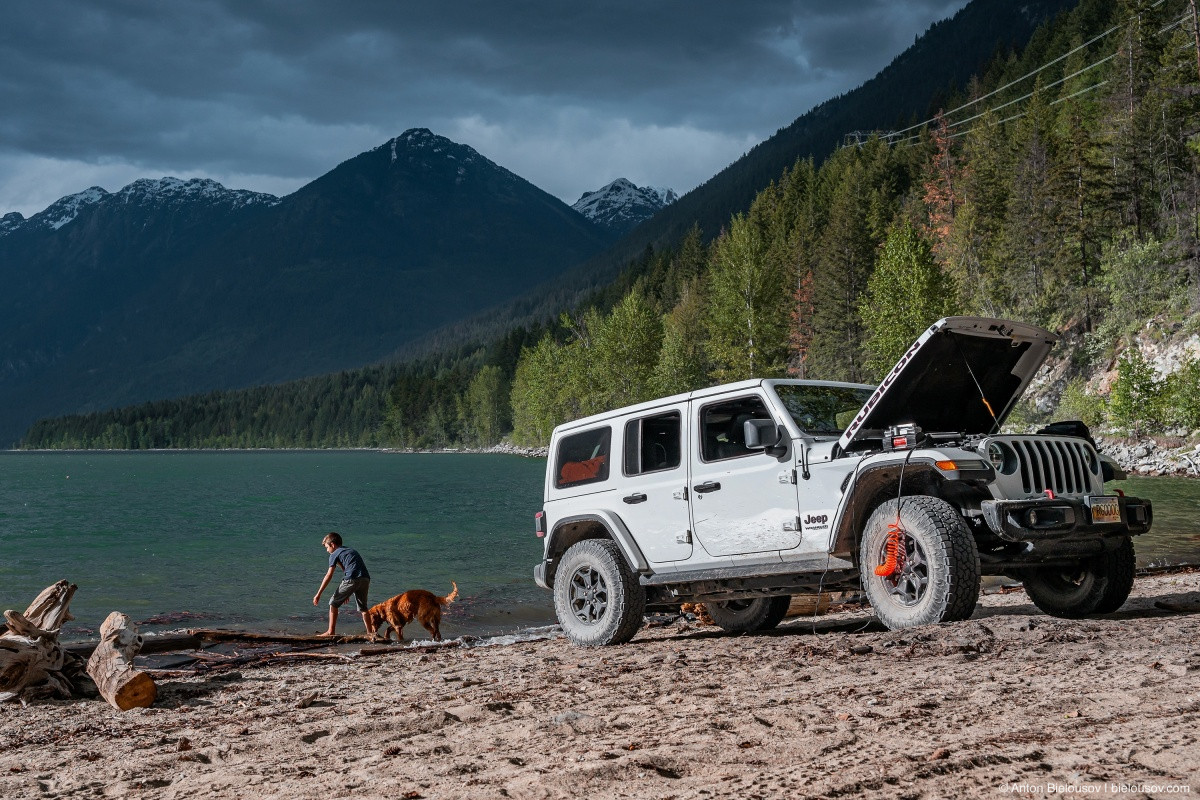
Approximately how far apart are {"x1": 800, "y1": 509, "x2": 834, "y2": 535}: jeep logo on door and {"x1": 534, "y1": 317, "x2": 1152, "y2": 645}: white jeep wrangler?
0.01m

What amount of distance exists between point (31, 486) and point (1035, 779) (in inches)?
3198

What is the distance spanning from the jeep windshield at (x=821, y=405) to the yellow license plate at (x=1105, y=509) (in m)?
2.19

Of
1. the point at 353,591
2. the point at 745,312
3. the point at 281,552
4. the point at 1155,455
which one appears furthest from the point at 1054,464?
the point at 745,312

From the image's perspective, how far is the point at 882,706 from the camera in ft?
18.4

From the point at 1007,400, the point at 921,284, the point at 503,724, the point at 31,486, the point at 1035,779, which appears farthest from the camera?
the point at 31,486

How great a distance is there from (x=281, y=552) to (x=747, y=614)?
771 inches

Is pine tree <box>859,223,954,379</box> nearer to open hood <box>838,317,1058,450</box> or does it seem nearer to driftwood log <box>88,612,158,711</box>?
open hood <box>838,317,1058,450</box>

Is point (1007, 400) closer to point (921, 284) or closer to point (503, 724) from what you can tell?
point (503, 724)

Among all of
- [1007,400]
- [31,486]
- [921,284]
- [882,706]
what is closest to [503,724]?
[882,706]

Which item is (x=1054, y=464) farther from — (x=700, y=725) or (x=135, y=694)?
(x=135, y=694)

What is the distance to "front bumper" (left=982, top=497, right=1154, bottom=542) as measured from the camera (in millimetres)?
7516

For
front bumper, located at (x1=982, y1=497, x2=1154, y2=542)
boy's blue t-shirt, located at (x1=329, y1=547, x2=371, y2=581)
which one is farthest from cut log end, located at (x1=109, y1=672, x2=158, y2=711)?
front bumper, located at (x1=982, y1=497, x2=1154, y2=542)

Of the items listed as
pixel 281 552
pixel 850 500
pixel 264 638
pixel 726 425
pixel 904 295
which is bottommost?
pixel 281 552

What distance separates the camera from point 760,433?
8.15 meters
